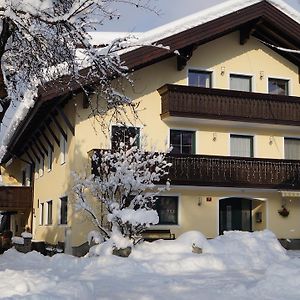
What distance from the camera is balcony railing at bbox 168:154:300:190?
2094 cm

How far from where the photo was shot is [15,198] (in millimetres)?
28109

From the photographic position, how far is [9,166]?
3862 centimetres

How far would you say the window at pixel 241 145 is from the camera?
2319 cm

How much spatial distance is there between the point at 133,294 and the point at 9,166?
99.1 feet

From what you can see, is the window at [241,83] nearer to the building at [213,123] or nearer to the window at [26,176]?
the building at [213,123]

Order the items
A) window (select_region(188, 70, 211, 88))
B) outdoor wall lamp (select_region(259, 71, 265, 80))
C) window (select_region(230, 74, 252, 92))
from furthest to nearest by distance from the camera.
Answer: outdoor wall lamp (select_region(259, 71, 265, 80))
window (select_region(230, 74, 252, 92))
window (select_region(188, 70, 211, 88))

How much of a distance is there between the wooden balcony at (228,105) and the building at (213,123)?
0.13ft

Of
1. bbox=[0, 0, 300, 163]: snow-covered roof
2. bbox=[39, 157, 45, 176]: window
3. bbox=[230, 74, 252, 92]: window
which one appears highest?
bbox=[0, 0, 300, 163]: snow-covered roof

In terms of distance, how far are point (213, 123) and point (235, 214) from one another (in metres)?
4.08

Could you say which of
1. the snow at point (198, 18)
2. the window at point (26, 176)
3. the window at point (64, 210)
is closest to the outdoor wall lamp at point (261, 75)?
the snow at point (198, 18)

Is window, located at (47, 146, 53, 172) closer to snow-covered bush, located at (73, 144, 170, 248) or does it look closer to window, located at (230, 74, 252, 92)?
snow-covered bush, located at (73, 144, 170, 248)

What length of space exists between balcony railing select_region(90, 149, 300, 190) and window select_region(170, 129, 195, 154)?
4.35 ft

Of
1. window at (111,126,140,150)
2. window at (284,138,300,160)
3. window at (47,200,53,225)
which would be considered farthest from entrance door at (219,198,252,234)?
window at (47,200,53,225)

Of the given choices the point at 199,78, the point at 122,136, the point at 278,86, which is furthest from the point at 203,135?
the point at 278,86
